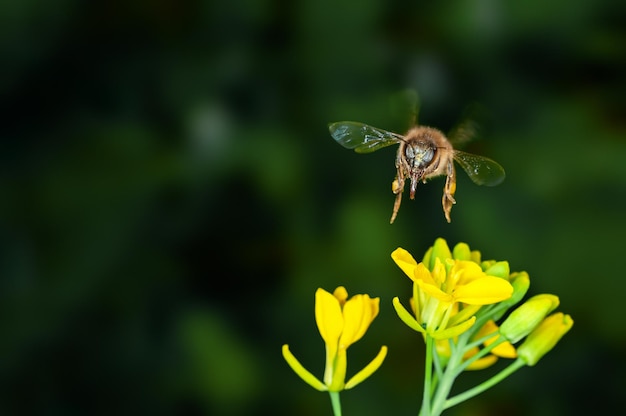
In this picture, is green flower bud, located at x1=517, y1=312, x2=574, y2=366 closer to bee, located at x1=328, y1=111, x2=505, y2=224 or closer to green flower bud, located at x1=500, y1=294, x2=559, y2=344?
green flower bud, located at x1=500, y1=294, x2=559, y2=344

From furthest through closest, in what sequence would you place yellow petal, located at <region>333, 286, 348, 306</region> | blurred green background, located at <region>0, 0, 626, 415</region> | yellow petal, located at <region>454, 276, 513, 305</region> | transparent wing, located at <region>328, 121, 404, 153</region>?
blurred green background, located at <region>0, 0, 626, 415</region>
transparent wing, located at <region>328, 121, 404, 153</region>
yellow petal, located at <region>333, 286, 348, 306</region>
yellow petal, located at <region>454, 276, 513, 305</region>

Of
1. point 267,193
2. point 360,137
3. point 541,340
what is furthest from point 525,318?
point 267,193

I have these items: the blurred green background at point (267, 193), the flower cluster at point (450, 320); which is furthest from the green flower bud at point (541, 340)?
the blurred green background at point (267, 193)

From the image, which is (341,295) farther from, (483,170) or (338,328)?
(483,170)

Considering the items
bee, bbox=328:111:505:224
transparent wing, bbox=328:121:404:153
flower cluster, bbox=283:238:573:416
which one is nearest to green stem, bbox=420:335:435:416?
flower cluster, bbox=283:238:573:416

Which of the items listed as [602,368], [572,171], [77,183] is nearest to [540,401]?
[602,368]

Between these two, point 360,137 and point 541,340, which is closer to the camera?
point 541,340

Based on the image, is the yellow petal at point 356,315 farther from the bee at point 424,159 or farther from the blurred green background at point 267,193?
the blurred green background at point 267,193
